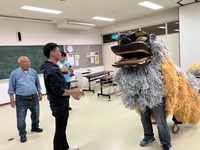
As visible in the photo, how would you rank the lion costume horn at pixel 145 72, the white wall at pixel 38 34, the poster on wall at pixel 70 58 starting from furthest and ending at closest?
the poster on wall at pixel 70 58, the white wall at pixel 38 34, the lion costume horn at pixel 145 72

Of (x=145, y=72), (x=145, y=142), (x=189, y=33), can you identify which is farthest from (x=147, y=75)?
(x=189, y=33)

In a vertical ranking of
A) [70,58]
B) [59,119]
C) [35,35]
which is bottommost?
[59,119]

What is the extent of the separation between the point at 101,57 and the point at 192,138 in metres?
6.95

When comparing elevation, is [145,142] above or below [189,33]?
below

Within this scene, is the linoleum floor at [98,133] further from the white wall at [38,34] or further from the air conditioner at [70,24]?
the air conditioner at [70,24]

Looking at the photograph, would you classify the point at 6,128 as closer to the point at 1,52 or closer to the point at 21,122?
the point at 21,122

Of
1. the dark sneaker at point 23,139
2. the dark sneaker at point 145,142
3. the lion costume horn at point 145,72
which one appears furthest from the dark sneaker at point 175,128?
the dark sneaker at point 23,139

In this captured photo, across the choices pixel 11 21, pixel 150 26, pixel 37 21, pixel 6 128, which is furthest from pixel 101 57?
pixel 6 128

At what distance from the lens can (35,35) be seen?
19.9 ft

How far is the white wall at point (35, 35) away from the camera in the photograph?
17.4ft

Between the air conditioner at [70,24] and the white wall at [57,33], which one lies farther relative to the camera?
the air conditioner at [70,24]

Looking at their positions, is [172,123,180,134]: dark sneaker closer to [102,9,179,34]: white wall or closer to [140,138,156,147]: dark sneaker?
[140,138,156,147]: dark sneaker

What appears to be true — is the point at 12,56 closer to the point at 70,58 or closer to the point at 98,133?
the point at 70,58

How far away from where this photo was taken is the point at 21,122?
2.69 meters
